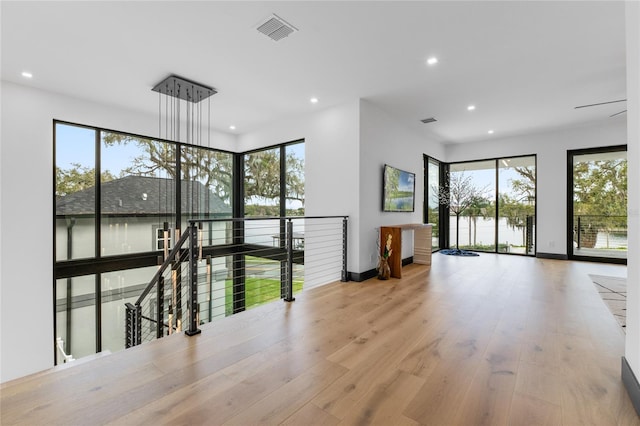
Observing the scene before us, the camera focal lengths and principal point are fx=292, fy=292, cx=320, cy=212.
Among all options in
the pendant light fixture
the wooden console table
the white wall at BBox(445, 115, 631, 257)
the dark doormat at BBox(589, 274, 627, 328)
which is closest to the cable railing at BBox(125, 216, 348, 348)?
the wooden console table

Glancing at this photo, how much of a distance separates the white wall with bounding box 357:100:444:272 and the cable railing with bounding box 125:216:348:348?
424 mm

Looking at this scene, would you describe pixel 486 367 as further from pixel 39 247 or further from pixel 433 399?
pixel 39 247

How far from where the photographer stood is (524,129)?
6012 mm

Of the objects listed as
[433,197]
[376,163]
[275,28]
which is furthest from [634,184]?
[433,197]

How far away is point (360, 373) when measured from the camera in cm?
187

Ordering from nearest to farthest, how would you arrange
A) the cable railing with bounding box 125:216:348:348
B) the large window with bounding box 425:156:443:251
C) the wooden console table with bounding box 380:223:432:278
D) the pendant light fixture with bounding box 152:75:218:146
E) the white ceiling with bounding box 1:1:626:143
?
the white ceiling with bounding box 1:1:626:143 → the cable railing with bounding box 125:216:348:348 → the pendant light fixture with bounding box 152:75:218:146 → the wooden console table with bounding box 380:223:432:278 → the large window with bounding box 425:156:443:251

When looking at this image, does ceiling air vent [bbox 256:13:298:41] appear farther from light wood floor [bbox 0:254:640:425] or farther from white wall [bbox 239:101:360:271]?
light wood floor [bbox 0:254:640:425]

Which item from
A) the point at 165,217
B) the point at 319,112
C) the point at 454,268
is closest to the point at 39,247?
the point at 165,217

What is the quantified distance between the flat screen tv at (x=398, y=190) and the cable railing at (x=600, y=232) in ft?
11.3

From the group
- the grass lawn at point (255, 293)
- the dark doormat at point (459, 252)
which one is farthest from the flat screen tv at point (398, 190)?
the grass lawn at point (255, 293)

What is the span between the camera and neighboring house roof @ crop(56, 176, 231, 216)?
4.37m

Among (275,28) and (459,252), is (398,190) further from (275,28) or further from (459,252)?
(275,28)

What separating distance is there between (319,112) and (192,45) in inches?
91.3

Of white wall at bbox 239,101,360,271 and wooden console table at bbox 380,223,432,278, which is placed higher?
white wall at bbox 239,101,360,271
